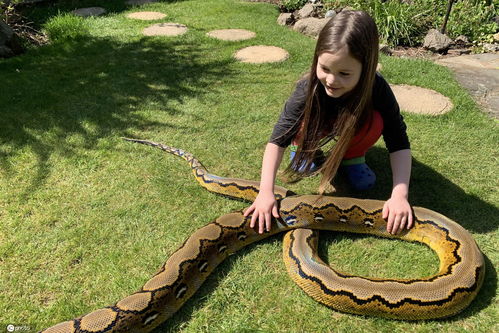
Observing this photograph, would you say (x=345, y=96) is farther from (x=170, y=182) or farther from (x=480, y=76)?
(x=480, y=76)

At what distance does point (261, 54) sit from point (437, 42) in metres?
3.40

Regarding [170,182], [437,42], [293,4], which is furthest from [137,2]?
[170,182]

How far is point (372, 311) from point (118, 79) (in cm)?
548

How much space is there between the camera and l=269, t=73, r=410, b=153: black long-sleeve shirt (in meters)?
3.16

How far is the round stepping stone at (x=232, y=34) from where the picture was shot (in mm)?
7998

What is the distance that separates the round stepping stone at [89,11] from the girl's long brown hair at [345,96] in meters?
8.45

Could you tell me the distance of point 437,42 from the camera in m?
7.06

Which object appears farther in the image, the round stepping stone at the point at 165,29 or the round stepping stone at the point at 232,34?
the round stepping stone at the point at 165,29

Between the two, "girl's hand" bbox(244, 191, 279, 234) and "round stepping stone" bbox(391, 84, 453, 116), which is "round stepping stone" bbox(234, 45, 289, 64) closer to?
"round stepping stone" bbox(391, 84, 453, 116)

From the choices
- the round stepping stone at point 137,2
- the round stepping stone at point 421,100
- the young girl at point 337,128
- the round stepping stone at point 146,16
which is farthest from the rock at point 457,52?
the round stepping stone at point 137,2

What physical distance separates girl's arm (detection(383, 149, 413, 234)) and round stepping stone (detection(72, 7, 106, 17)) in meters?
9.24

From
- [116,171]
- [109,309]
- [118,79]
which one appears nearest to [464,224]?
[109,309]

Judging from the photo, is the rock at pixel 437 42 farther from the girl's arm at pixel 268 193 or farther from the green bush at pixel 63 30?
the green bush at pixel 63 30

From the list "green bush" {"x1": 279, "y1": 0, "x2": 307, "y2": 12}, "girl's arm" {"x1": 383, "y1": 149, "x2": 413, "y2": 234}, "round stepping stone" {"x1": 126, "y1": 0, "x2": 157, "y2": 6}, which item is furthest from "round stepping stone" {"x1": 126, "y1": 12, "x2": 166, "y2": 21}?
"girl's arm" {"x1": 383, "y1": 149, "x2": 413, "y2": 234}
